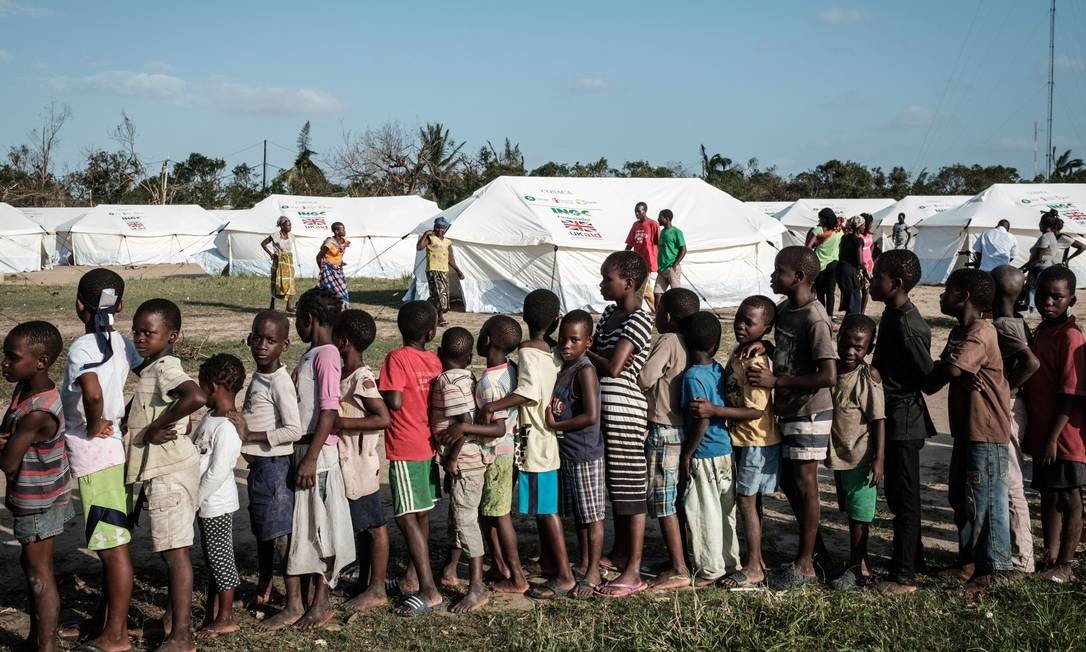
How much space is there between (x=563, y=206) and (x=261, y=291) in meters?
7.51

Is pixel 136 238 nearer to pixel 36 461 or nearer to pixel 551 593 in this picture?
pixel 36 461

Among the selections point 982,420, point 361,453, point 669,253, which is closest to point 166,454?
point 361,453

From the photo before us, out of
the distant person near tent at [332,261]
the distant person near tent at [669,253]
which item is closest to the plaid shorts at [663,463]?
the distant person near tent at [669,253]

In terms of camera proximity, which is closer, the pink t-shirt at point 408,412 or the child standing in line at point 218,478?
the child standing in line at point 218,478

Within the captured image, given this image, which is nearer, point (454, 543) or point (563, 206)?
point (454, 543)

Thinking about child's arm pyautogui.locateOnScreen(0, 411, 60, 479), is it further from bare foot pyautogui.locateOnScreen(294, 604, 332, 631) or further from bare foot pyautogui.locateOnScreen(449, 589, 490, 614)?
bare foot pyautogui.locateOnScreen(449, 589, 490, 614)

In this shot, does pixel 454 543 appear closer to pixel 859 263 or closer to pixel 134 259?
pixel 859 263

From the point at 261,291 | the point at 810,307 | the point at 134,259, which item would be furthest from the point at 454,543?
the point at 134,259

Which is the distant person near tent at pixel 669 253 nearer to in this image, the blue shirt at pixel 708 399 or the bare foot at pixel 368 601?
the blue shirt at pixel 708 399

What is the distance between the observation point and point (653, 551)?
4777mm

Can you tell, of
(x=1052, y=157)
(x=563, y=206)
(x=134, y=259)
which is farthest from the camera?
(x=1052, y=157)

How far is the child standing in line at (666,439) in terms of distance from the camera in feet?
13.9

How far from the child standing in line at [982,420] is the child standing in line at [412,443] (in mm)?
2260

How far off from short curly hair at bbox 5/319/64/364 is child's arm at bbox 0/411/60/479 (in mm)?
216
